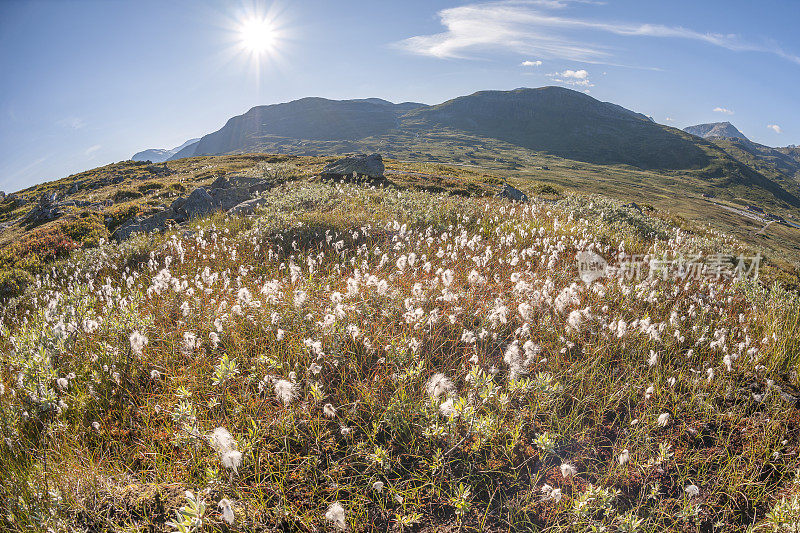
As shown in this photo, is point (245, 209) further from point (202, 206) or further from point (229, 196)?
point (229, 196)

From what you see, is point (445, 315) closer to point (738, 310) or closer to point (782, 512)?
point (782, 512)

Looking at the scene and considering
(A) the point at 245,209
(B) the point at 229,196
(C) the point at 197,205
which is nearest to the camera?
(A) the point at 245,209

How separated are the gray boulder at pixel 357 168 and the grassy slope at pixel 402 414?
18.0 metres

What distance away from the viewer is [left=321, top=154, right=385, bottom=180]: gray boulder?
2300 cm

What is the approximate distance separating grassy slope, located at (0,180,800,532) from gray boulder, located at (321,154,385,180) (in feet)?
58.9

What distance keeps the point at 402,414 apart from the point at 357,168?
853 inches

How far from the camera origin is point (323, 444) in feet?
11.0

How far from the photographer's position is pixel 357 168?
923 inches

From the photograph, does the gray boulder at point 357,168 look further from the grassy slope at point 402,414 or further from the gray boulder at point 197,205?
the grassy slope at point 402,414

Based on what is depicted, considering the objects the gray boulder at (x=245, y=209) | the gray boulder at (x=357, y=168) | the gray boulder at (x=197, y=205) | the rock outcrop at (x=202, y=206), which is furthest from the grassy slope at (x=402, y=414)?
the gray boulder at (x=357, y=168)

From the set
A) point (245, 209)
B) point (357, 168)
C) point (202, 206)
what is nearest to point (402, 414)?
point (245, 209)

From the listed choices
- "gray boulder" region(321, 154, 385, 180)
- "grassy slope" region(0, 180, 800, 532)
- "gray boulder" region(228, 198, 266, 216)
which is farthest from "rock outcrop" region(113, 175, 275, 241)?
"grassy slope" region(0, 180, 800, 532)

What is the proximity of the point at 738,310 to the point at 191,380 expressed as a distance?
8.94 metres

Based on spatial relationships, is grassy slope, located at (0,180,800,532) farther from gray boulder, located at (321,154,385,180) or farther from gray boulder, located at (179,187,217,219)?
gray boulder, located at (321,154,385,180)
